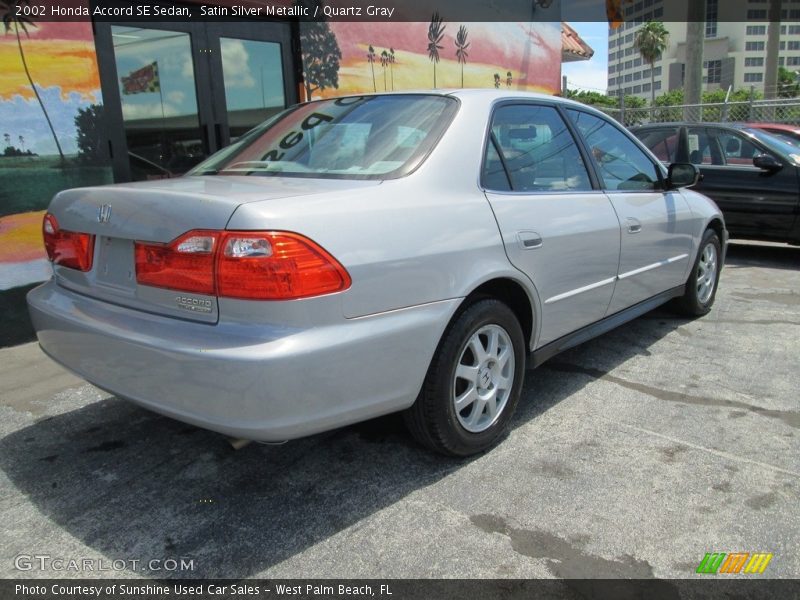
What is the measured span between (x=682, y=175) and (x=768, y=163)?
140 inches

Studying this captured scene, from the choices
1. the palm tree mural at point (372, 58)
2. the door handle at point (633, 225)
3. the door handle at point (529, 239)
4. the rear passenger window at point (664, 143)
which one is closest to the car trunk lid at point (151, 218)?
the door handle at point (529, 239)

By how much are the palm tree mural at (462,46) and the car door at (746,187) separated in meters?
3.33

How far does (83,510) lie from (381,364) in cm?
138

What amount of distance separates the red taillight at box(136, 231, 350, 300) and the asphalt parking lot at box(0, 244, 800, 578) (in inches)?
37.5

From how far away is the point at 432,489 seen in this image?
2.80 metres

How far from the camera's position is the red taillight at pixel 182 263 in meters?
2.27

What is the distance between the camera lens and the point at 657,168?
4500 millimetres

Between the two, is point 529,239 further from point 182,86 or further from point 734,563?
point 182,86

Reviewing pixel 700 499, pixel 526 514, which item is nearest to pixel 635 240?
pixel 700 499

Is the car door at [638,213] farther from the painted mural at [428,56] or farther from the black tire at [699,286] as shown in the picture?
the painted mural at [428,56]

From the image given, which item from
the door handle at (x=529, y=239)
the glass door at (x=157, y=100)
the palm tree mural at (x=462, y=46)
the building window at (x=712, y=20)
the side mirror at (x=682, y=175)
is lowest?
the door handle at (x=529, y=239)

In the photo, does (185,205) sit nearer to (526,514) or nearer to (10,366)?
(526,514)

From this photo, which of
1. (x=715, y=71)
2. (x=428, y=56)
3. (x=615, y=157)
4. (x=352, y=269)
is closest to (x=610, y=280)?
(x=615, y=157)

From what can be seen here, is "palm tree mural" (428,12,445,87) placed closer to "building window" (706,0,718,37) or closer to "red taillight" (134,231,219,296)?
"red taillight" (134,231,219,296)
